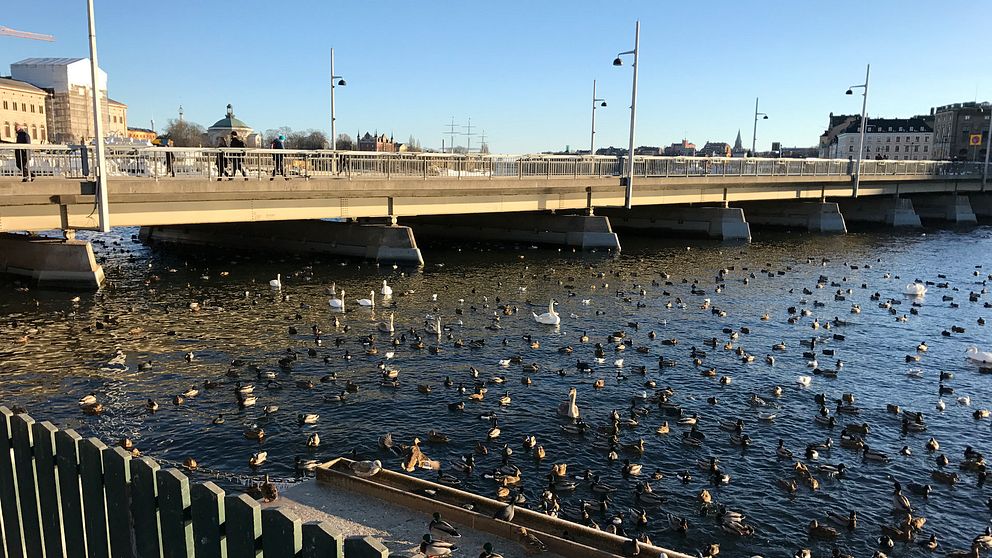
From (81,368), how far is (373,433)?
1061cm

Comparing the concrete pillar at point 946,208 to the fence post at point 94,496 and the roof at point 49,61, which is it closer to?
the fence post at point 94,496

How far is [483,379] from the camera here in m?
21.2

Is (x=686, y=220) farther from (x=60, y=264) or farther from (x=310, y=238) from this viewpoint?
(x=60, y=264)

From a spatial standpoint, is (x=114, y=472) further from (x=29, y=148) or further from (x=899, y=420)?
(x=29, y=148)

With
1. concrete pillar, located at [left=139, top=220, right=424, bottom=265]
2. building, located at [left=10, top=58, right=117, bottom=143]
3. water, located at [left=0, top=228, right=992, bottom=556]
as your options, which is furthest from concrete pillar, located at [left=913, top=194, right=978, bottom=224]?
building, located at [left=10, top=58, right=117, bottom=143]

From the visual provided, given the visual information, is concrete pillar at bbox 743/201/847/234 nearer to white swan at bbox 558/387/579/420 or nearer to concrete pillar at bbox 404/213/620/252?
concrete pillar at bbox 404/213/620/252

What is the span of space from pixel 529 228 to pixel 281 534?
52.1 m

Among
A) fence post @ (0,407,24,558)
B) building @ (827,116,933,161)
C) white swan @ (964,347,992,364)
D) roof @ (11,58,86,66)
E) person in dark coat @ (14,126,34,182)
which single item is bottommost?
white swan @ (964,347,992,364)

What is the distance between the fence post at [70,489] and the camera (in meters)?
5.29

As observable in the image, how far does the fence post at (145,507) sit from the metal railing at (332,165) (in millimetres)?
30599

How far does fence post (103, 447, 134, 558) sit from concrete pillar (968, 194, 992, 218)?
114 m

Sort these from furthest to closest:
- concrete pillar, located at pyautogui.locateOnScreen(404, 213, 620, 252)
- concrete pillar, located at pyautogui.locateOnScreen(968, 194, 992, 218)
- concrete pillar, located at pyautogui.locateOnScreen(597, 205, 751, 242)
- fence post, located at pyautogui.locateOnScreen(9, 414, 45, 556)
→ concrete pillar, located at pyautogui.locateOnScreen(968, 194, 992, 218) → concrete pillar, located at pyautogui.locateOnScreen(597, 205, 751, 242) → concrete pillar, located at pyautogui.locateOnScreen(404, 213, 620, 252) → fence post, located at pyautogui.locateOnScreen(9, 414, 45, 556)

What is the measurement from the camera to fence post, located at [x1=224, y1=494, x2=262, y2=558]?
171 inches

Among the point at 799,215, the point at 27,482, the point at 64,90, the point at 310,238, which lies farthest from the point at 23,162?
the point at 64,90
